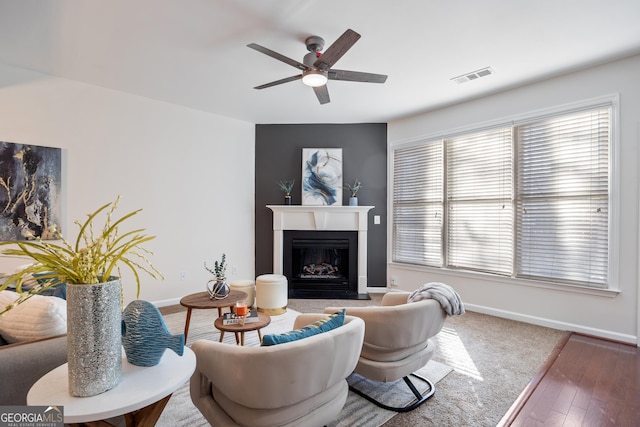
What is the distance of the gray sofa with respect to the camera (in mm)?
1292

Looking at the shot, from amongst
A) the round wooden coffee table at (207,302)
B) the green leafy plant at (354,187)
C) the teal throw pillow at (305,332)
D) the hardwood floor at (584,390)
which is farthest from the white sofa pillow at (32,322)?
the green leafy plant at (354,187)

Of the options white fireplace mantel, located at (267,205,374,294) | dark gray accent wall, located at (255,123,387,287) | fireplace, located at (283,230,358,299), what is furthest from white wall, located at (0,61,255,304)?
fireplace, located at (283,230,358,299)

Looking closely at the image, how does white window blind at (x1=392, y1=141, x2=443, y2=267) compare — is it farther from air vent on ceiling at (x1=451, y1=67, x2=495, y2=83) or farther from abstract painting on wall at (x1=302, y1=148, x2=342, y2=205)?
air vent on ceiling at (x1=451, y1=67, x2=495, y2=83)

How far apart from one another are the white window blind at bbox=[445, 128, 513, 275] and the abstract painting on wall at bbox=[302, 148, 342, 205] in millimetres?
1660

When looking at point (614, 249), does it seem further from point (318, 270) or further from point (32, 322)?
point (32, 322)

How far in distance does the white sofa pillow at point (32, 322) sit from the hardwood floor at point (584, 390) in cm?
263

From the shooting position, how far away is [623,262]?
10.2ft

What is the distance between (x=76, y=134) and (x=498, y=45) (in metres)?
4.65

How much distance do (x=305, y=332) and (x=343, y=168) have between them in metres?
3.97

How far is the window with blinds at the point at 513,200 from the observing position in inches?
130

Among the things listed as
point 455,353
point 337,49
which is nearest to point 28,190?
point 337,49

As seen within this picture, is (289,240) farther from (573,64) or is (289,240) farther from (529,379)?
(573,64)

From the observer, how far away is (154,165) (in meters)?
4.32

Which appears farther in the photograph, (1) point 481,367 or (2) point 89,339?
(1) point 481,367
